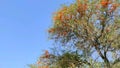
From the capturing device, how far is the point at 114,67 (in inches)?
1608

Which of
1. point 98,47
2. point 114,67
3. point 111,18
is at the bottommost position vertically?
point 114,67

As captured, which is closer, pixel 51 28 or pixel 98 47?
pixel 98 47

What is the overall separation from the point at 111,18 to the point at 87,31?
3.05 metres

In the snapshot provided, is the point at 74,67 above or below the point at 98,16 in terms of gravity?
below

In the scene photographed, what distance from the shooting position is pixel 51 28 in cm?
4809

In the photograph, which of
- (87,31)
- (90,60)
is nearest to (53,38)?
(87,31)

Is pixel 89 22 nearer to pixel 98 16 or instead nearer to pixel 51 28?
pixel 98 16

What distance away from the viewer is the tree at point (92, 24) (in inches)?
1752

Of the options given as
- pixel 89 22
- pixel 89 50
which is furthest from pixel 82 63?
pixel 89 22

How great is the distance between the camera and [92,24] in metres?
45.4

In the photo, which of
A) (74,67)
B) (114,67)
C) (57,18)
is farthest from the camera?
(57,18)

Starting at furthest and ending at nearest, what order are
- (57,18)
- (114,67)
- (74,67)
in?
(57,18), (74,67), (114,67)

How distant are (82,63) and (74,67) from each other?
1953 millimetres

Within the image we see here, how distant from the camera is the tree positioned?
4450 cm
